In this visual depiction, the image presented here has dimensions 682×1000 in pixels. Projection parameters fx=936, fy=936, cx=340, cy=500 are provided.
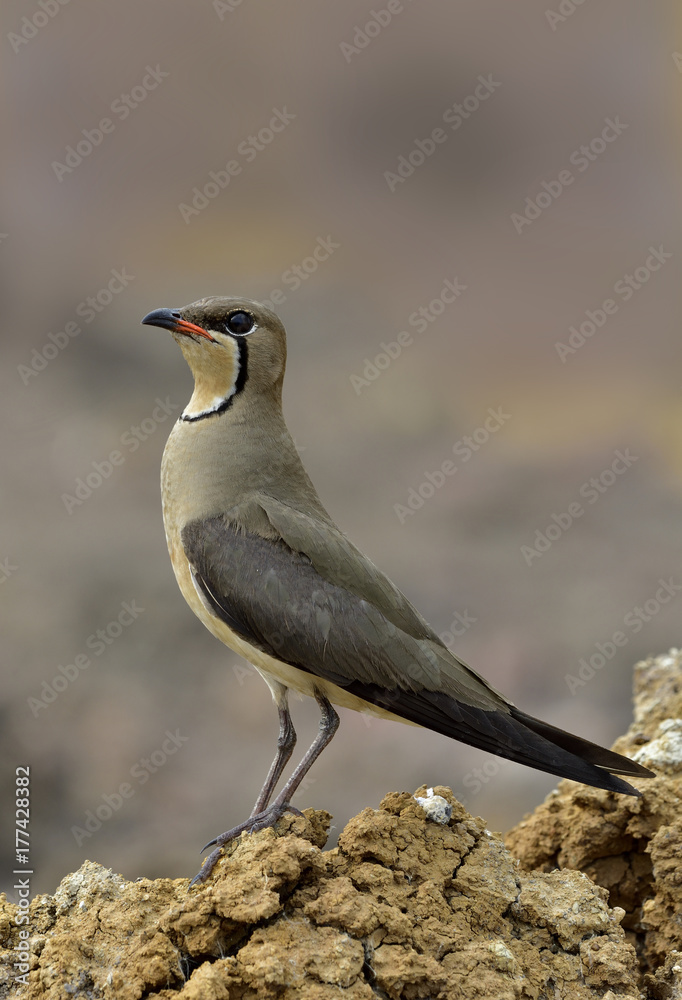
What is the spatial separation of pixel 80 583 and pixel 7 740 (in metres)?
2.38

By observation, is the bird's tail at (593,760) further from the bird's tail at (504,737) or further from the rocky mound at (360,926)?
the rocky mound at (360,926)

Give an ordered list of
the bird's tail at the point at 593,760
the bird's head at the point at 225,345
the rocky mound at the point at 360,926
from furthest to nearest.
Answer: the bird's head at the point at 225,345
the bird's tail at the point at 593,760
the rocky mound at the point at 360,926

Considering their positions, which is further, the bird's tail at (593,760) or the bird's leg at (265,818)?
the bird's tail at (593,760)

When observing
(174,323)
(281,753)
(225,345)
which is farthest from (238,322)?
(281,753)

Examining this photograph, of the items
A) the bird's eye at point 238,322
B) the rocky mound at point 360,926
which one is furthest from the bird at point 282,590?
the rocky mound at point 360,926

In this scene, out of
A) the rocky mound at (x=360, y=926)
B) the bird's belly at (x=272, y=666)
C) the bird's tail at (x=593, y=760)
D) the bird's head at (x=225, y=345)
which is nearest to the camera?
the rocky mound at (x=360, y=926)

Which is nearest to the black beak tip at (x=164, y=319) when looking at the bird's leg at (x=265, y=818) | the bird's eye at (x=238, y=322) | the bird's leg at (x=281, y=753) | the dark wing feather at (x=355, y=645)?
the bird's eye at (x=238, y=322)

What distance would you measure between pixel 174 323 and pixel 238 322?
35cm

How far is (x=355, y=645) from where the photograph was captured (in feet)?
15.4

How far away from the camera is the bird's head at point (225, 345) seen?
5.08m

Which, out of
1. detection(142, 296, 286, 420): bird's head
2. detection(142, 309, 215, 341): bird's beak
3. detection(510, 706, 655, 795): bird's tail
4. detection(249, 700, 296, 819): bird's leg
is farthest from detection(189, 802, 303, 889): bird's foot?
detection(142, 309, 215, 341): bird's beak

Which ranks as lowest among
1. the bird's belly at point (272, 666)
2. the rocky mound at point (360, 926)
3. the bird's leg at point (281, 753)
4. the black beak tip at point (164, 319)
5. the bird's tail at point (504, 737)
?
the rocky mound at point (360, 926)

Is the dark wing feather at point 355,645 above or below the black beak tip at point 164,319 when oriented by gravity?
below

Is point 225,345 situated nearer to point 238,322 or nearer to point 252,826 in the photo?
point 238,322
